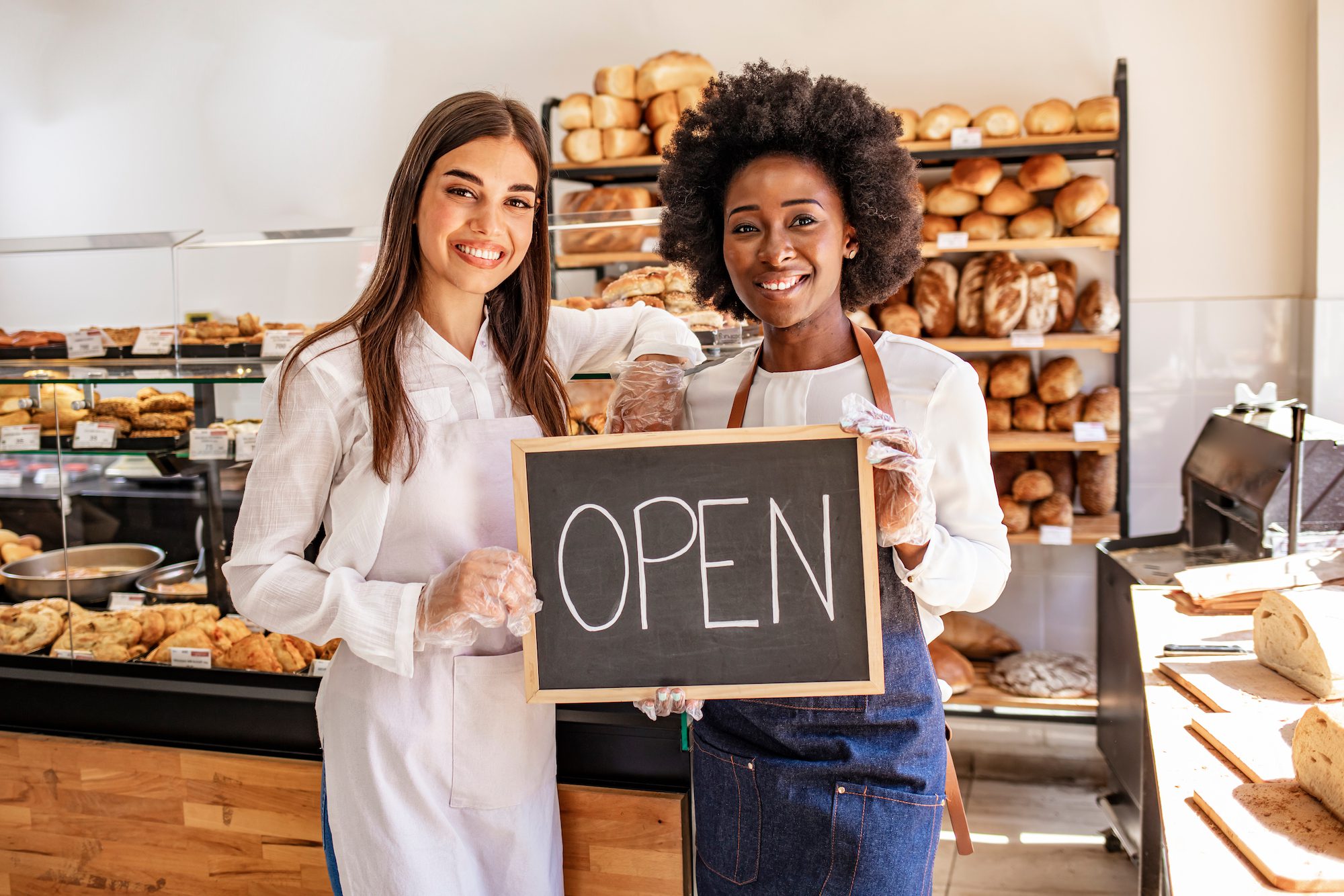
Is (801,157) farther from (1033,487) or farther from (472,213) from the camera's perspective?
(1033,487)

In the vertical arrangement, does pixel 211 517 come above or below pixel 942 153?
below

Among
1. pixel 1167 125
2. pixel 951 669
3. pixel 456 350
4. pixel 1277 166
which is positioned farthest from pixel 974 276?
pixel 456 350

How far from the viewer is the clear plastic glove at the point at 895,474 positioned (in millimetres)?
1148

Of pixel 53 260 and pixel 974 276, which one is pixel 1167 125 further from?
pixel 53 260

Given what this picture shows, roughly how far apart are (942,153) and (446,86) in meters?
2.08

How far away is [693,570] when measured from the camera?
49.8 inches

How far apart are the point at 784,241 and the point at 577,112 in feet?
8.83

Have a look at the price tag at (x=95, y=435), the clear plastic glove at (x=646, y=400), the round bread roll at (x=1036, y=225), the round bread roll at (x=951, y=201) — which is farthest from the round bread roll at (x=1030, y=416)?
the price tag at (x=95, y=435)

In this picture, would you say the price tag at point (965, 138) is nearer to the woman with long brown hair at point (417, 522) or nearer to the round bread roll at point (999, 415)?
the round bread roll at point (999, 415)

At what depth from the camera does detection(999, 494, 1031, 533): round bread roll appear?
366cm

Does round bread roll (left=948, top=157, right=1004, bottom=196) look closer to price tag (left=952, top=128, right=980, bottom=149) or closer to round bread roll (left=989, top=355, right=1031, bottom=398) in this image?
price tag (left=952, top=128, right=980, bottom=149)

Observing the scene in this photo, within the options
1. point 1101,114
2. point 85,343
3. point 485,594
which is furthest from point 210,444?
point 1101,114

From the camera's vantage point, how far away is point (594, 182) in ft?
13.3

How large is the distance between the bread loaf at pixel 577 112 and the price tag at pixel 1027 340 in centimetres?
178
